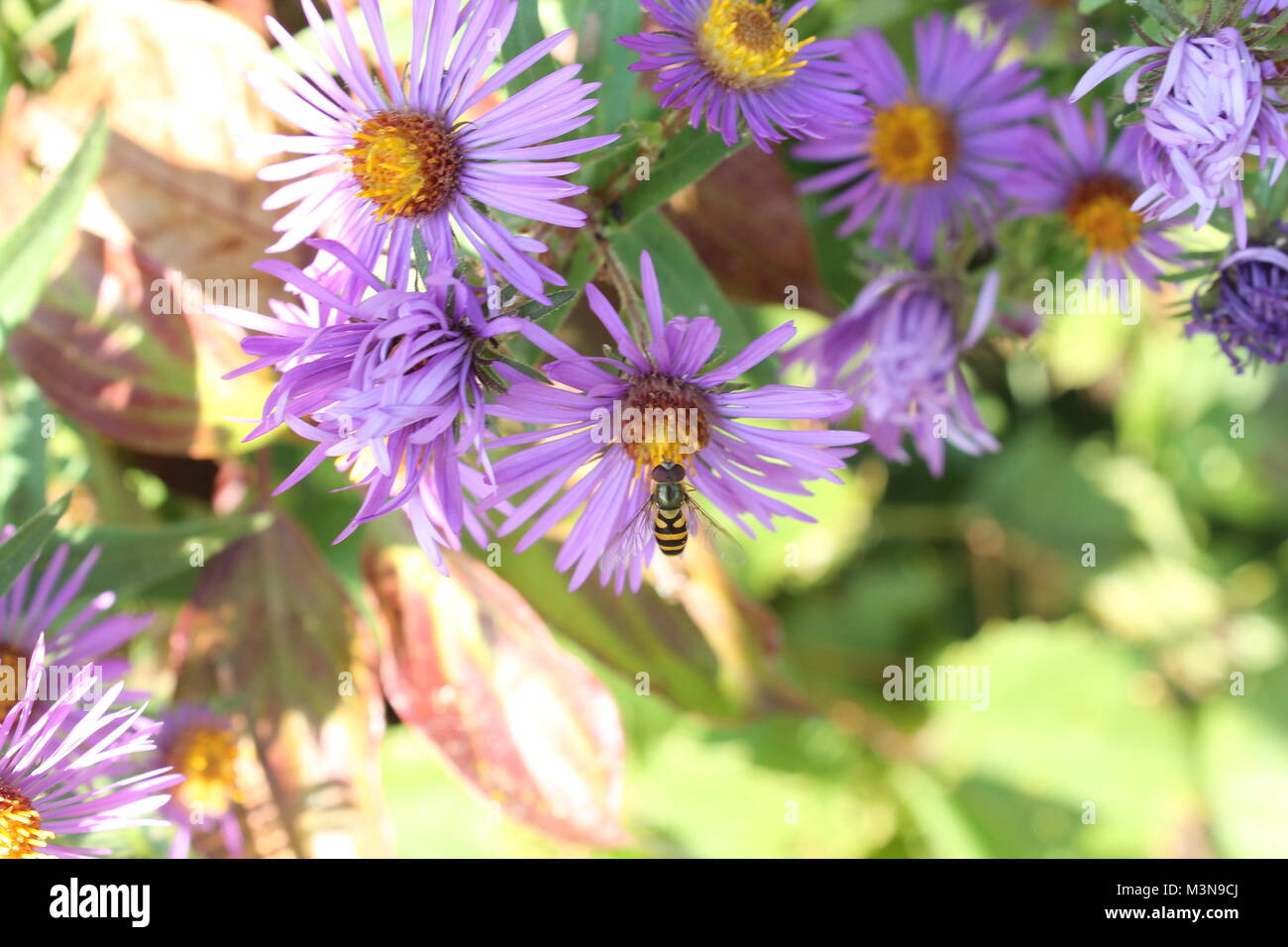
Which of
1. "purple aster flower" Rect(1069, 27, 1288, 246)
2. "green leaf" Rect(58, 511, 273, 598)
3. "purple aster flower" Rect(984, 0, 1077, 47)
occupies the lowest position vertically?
"green leaf" Rect(58, 511, 273, 598)

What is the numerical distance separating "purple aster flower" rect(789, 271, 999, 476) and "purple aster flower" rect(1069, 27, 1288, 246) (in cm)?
23

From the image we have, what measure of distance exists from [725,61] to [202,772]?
95 centimetres

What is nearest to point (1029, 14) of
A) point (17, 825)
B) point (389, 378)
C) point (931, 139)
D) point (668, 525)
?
point (931, 139)

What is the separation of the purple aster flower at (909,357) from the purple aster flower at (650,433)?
257mm

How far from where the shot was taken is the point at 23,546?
801 millimetres

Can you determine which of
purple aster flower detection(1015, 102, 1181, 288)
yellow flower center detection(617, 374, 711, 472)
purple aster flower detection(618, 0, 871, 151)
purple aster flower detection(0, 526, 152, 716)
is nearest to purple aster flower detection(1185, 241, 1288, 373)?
purple aster flower detection(1015, 102, 1181, 288)

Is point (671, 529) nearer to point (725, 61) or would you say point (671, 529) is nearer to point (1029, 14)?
point (725, 61)

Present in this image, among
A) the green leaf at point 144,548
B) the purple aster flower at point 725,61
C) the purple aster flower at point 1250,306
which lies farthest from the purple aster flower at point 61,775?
the purple aster flower at point 1250,306

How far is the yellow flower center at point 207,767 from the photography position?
1106 mm

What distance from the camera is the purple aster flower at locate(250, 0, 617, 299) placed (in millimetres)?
709

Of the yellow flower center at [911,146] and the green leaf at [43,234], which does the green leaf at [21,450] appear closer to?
the green leaf at [43,234]

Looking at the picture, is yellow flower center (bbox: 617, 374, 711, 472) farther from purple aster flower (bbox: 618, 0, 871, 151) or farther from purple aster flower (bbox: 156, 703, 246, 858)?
purple aster flower (bbox: 156, 703, 246, 858)

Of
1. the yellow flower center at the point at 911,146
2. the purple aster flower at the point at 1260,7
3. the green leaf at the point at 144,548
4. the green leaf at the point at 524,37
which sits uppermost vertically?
the yellow flower center at the point at 911,146

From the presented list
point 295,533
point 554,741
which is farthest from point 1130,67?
point 295,533
